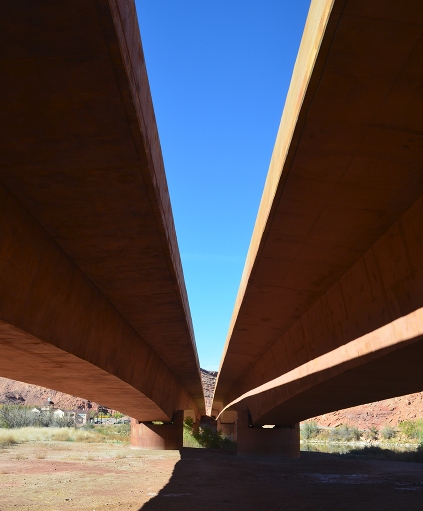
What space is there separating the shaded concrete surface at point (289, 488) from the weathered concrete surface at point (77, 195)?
4.45 meters

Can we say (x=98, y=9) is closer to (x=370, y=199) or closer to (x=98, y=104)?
(x=98, y=104)

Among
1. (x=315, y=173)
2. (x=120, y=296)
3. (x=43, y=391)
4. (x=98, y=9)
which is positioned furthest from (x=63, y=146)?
(x=43, y=391)

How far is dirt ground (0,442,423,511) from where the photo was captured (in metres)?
14.0

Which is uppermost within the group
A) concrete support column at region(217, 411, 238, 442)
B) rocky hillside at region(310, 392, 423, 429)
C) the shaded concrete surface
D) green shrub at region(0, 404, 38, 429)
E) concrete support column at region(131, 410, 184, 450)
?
rocky hillside at region(310, 392, 423, 429)

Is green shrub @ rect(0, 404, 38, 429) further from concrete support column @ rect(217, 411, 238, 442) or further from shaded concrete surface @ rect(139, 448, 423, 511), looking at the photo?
shaded concrete surface @ rect(139, 448, 423, 511)

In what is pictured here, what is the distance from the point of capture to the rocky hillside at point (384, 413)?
240ft

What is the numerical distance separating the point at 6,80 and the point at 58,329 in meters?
5.79

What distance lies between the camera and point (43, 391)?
113 m

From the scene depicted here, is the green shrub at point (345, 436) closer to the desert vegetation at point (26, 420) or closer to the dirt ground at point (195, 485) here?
the desert vegetation at point (26, 420)

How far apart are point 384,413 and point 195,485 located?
212 feet

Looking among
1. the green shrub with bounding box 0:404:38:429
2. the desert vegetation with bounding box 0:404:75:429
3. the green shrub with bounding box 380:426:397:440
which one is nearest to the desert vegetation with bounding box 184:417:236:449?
the green shrub with bounding box 0:404:38:429

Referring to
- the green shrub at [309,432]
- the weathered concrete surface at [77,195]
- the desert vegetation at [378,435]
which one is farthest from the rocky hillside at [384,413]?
the weathered concrete surface at [77,195]

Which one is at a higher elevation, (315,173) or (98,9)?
(315,173)

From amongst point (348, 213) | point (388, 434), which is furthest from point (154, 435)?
point (388, 434)
